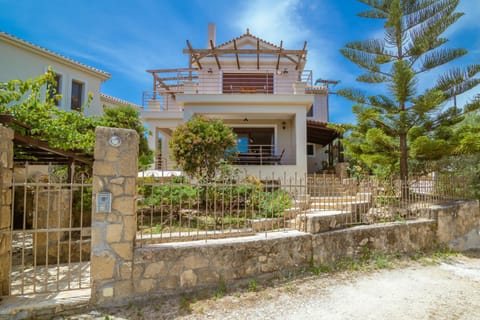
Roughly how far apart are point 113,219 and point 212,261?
1784 mm

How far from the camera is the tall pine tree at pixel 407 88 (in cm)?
816

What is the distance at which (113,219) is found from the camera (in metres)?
3.90

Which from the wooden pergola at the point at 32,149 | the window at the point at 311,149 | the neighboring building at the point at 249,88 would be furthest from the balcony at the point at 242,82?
the wooden pergola at the point at 32,149

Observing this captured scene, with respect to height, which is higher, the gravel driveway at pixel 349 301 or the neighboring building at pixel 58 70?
the neighboring building at pixel 58 70

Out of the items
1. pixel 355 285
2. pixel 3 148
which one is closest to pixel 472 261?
pixel 355 285

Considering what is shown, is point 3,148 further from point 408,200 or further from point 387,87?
point 387,87

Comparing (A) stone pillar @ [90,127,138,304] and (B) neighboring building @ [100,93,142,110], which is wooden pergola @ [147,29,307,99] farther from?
(A) stone pillar @ [90,127,138,304]

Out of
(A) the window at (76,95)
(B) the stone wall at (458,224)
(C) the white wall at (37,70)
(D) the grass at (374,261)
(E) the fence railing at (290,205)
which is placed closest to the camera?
(D) the grass at (374,261)

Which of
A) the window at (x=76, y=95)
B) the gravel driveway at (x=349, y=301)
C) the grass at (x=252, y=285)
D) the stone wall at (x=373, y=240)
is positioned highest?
the window at (x=76, y=95)

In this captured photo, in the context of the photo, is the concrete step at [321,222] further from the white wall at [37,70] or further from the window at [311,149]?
the white wall at [37,70]

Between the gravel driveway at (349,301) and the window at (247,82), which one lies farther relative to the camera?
the window at (247,82)

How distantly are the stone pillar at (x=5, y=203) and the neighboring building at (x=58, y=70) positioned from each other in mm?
8255

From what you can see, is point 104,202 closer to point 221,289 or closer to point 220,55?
point 221,289

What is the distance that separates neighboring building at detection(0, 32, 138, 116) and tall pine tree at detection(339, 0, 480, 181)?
39.3 feet
